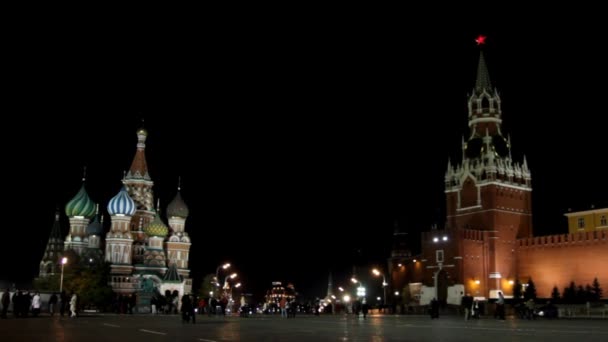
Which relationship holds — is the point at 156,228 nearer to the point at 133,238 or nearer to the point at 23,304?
the point at 133,238

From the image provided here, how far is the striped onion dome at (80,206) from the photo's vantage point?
85250mm

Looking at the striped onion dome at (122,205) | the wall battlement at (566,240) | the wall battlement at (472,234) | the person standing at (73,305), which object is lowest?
the person standing at (73,305)

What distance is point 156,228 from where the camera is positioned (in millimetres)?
83938

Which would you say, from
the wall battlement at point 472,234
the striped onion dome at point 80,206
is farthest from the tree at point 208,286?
the wall battlement at point 472,234

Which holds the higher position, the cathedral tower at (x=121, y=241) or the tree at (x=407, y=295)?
the cathedral tower at (x=121, y=241)

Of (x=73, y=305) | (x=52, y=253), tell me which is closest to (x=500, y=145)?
(x=52, y=253)

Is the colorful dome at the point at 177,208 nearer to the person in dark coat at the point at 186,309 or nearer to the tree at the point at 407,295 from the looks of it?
the tree at the point at 407,295

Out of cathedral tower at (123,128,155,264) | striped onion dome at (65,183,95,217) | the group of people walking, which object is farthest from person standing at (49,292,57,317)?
striped onion dome at (65,183,95,217)

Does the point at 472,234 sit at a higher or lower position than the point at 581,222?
lower

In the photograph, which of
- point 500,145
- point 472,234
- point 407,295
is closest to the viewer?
point 472,234

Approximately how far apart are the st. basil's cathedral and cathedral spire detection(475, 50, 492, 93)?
125 feet

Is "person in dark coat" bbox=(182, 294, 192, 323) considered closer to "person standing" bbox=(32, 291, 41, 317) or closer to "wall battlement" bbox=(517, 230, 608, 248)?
"person standing" bbox=(32, 291, 41, 317)

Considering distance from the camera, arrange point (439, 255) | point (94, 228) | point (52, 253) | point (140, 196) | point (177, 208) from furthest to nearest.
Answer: point (177, 208)
point (140, 196)
point (94, 228)
point (52, 253)
point (439, 255)

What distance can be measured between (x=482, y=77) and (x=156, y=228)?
134 ft
